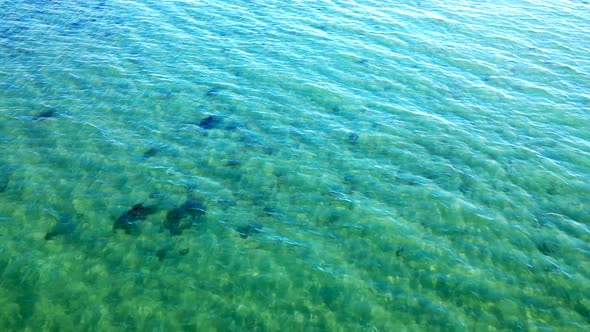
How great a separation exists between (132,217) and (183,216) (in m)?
2.99

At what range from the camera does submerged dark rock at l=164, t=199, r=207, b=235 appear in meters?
25.2

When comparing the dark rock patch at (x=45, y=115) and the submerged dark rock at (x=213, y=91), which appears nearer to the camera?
the dark rock patch at (x=45, y=115)

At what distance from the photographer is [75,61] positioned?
39469 mm

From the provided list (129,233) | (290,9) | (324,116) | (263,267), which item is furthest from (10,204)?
(290,9)

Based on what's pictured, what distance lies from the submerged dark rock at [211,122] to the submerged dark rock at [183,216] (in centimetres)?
804

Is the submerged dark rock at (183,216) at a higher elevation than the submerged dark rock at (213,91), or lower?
lower

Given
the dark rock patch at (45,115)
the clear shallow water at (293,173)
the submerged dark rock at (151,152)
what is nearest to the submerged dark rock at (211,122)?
the clear shallow water at (293,173)

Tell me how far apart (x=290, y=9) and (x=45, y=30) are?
89.0ft

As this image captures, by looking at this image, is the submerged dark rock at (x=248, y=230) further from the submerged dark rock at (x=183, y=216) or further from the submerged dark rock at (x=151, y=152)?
the submerged dark rock at (x=151, y=152)

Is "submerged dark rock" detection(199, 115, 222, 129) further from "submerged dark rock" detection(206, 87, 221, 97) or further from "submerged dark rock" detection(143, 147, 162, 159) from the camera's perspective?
"submerged dark rock" detection(143, 147, 162, 159)

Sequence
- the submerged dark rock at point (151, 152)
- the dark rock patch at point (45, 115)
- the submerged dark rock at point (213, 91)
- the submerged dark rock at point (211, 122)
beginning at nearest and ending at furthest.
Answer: the submerged dark rock at point (151, 152) → the dark rock patch at point (45, 115) → the submerged dark rock at point (211, 122) → the submerged dark rock at point (213, 91)

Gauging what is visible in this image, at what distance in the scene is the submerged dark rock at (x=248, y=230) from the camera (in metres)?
25.0

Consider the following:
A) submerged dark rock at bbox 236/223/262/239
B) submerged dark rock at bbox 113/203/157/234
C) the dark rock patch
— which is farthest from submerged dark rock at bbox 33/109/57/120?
submerged dark rock at bbox 236/223/262/239

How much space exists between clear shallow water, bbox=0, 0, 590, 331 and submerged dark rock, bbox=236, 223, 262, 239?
0.31 feet
